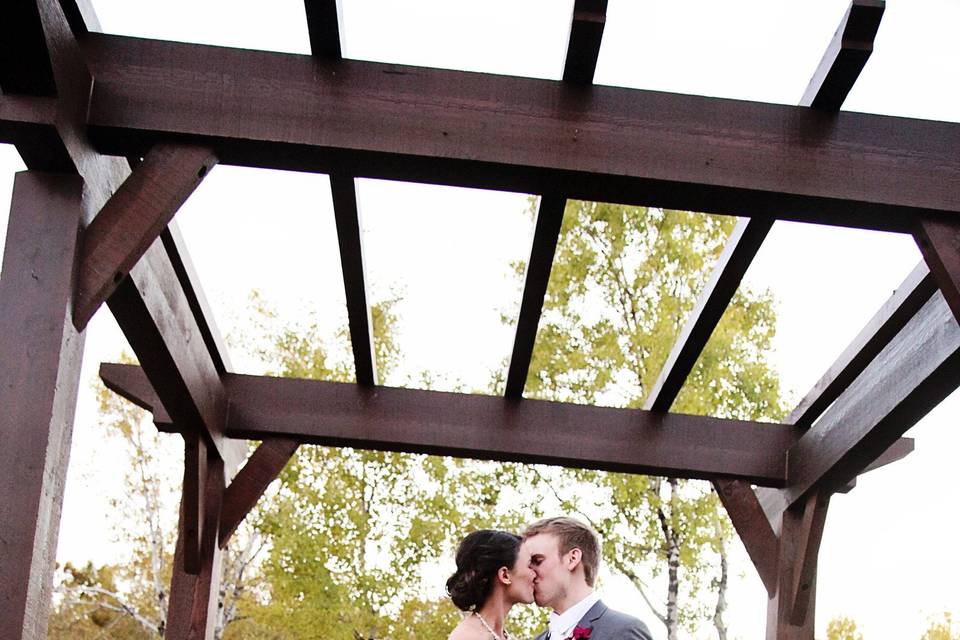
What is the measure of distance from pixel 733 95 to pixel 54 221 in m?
1.89

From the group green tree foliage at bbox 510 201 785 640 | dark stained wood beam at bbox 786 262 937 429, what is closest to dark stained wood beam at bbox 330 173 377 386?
dark stained wood beam at bbox 786 262 937 429

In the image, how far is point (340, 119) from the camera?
3.49 m

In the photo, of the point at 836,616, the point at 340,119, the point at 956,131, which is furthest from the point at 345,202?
the point at 836,616

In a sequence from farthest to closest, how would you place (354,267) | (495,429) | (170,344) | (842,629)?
(842,629) → (495,429) → (170,344) → (354,267)

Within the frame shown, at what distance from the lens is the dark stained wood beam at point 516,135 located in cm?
348

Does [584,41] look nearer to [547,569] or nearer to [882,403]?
[547,569]

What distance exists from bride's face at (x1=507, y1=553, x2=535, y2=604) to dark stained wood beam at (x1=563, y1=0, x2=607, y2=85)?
137cm

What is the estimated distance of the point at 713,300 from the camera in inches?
175

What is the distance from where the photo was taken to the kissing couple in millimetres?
3387

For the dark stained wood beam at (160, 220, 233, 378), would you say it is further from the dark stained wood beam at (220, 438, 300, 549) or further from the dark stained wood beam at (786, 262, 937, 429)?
the dark stained wood beam at (786, 262, 937, 429)

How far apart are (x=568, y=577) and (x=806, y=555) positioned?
7.94ft

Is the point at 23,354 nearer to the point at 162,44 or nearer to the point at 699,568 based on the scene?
the point at 162,44

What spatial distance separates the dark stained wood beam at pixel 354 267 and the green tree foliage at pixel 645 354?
18.0 feet

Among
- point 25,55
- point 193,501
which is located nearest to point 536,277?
point 25,55
